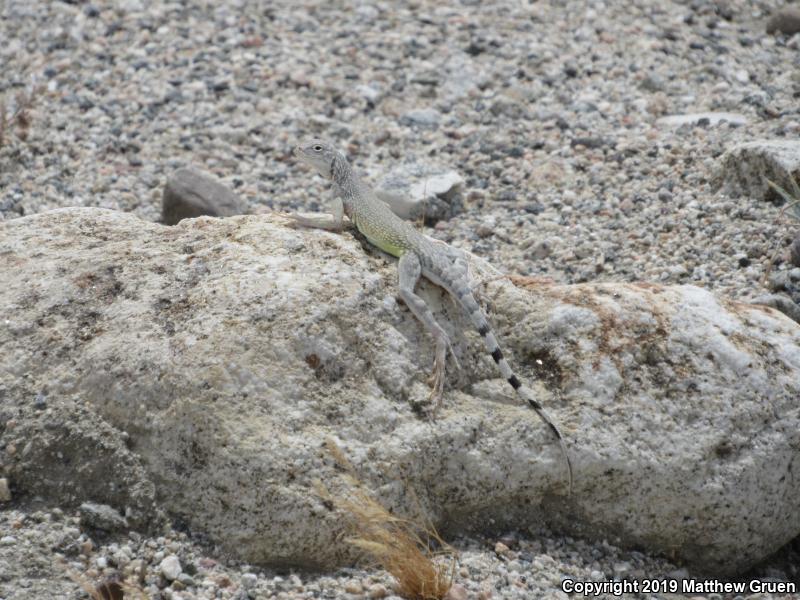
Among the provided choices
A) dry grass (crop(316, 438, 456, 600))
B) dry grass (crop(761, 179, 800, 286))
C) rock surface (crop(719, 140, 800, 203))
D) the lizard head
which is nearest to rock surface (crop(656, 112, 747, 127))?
rock surface (crop(719, 140, 800, 203))

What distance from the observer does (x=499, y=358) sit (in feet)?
17.0

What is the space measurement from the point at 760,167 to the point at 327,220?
4214 millimetres

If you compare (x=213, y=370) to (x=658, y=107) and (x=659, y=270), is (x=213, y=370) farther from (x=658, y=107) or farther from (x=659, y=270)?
(x=658, y=107)

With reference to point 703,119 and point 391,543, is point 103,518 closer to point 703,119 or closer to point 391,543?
point 391,543

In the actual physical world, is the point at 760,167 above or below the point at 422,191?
above

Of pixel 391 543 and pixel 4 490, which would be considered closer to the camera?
pixel 391 543

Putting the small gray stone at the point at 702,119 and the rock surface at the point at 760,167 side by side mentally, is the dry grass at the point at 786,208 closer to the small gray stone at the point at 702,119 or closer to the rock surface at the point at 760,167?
the rock surface at the point at 760,167

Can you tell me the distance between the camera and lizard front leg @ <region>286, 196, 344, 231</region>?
18.3ft

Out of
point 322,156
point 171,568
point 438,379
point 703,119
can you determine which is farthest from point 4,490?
point 703,119

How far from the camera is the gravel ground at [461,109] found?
8.59 m

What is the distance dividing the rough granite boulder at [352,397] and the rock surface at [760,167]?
2.65m

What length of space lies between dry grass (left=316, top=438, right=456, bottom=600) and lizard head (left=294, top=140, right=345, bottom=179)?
7.77 feet

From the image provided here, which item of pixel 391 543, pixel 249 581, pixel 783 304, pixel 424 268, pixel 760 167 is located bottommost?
pixel 249 581

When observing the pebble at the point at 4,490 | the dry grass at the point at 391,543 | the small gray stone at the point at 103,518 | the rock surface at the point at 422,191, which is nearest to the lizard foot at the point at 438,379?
the dry grass at the point at 391,543
